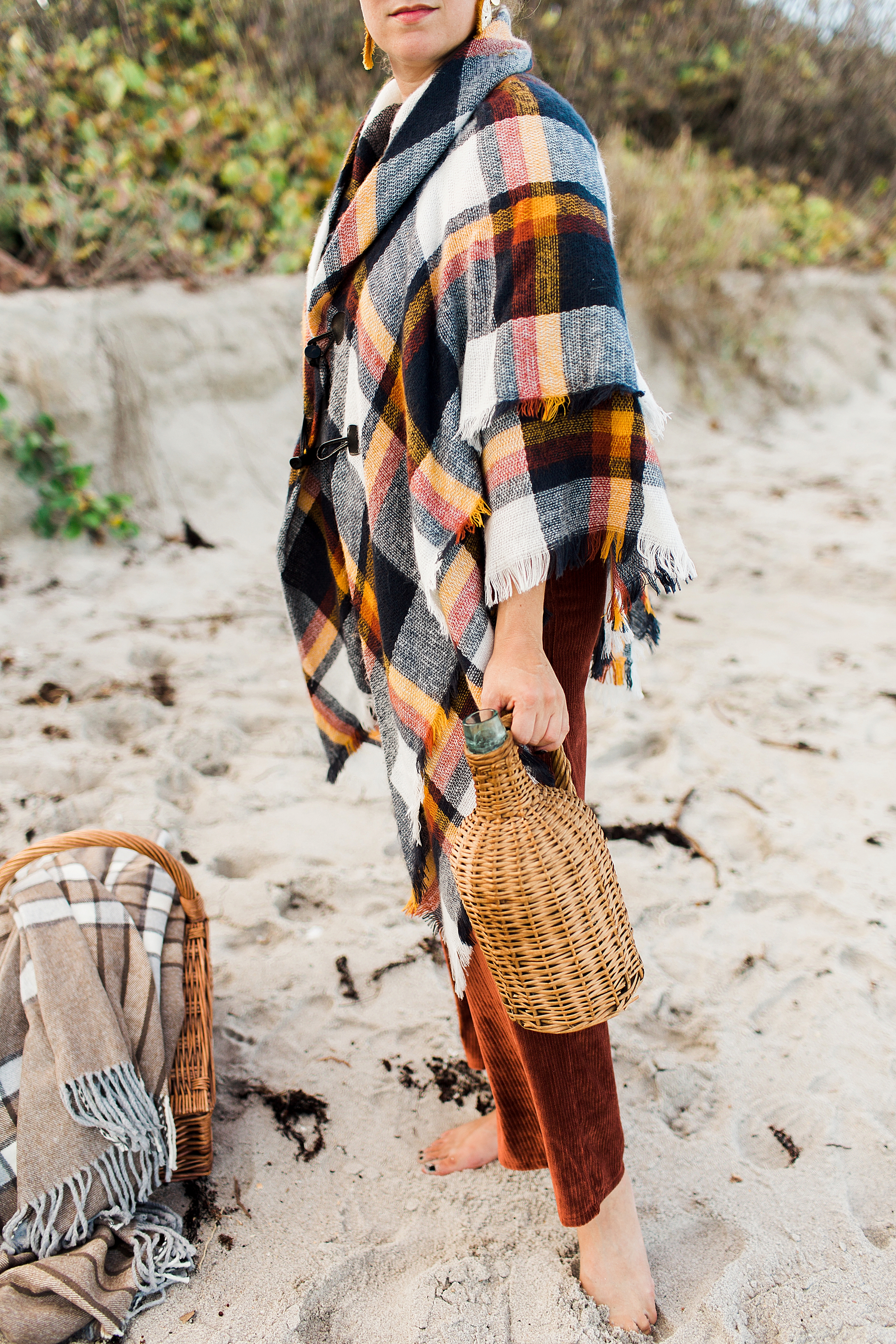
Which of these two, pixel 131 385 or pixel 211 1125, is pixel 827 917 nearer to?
pixel 211 1125

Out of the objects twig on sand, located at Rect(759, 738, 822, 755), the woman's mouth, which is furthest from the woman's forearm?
twig on sand, located at Rect(759, 738, 822, 755)

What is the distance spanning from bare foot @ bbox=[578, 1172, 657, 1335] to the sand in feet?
0.11

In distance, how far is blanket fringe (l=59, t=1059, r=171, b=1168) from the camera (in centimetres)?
151

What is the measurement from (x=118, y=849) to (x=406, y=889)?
2.68 feet

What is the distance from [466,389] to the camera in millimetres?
1166

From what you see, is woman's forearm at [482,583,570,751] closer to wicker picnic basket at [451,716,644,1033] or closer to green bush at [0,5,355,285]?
wicker picnic basket at [451,716,644,1033]

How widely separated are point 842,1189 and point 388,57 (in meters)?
2.06

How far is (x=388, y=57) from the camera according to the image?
1.32 meters

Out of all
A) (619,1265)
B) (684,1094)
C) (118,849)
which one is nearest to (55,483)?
(118,849)

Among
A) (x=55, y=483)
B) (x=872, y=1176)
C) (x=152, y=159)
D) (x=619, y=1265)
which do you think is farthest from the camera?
(x=152, y=159)

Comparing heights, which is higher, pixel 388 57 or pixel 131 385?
pixel 388 57

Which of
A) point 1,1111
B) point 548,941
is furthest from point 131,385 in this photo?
point 548,941

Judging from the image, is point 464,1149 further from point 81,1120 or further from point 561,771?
point 561,771

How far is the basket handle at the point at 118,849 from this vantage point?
1.69 metres
